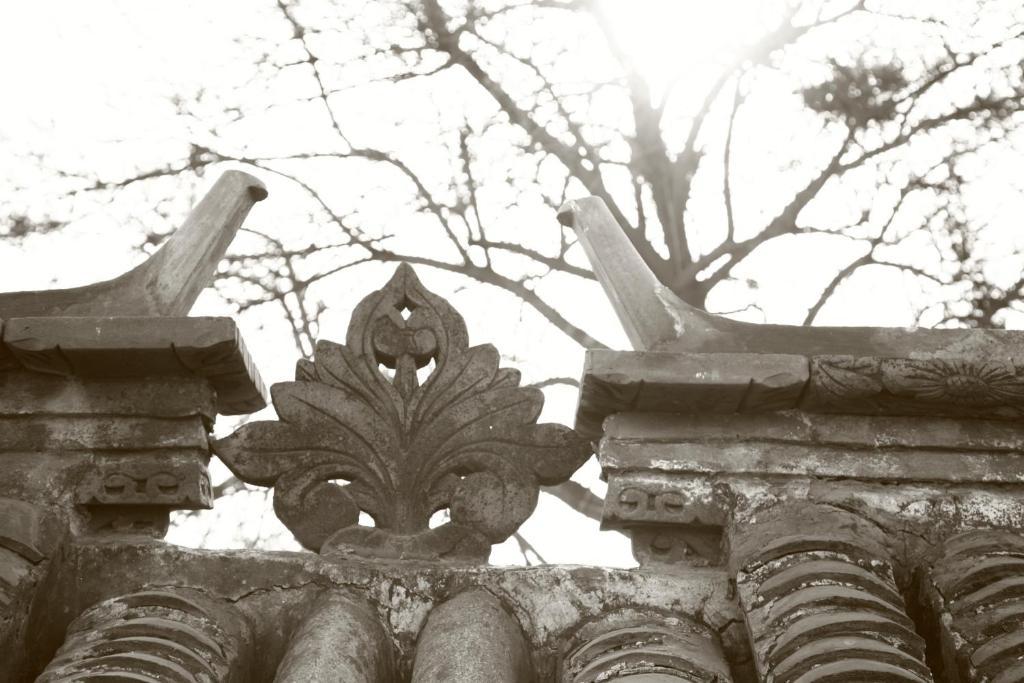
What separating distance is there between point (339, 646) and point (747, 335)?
144cm

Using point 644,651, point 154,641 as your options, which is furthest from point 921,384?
point 154,641

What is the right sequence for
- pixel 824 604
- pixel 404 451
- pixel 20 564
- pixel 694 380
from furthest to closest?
pixel 404 451, pixel 694 380, pixel 20 564, pixel 824 604

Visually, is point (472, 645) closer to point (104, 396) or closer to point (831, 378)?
point (831, 378)

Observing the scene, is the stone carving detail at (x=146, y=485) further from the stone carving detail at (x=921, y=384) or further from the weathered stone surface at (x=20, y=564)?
the stone carving detail at (x=921, y=384)

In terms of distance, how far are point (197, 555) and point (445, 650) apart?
30.0 inches

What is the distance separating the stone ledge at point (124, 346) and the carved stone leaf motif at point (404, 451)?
0.21 m

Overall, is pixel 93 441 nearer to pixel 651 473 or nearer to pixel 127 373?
pixel 127 373

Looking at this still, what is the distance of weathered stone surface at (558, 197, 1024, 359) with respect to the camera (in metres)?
3.13

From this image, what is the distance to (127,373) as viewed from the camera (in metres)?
3.18

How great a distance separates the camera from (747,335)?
129 inches

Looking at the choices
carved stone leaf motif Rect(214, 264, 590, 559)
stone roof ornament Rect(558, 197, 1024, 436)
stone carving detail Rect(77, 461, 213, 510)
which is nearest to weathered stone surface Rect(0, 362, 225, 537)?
stone carving detail Rect(77, 461, 213, 510)

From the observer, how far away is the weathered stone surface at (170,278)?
3311mm

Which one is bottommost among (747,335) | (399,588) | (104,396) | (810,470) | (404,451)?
(399,588)

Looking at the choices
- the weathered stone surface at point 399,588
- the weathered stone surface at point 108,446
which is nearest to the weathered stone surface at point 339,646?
the weathered stone surface at point 399,588
